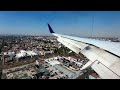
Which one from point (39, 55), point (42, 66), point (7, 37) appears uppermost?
point (7, 37)
